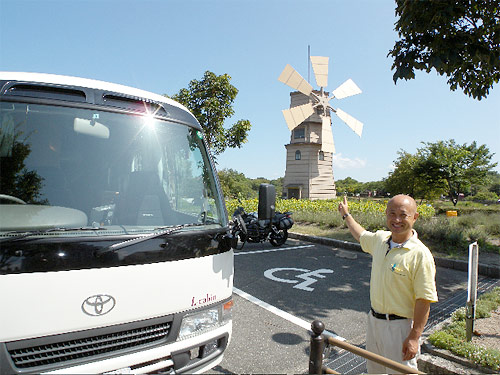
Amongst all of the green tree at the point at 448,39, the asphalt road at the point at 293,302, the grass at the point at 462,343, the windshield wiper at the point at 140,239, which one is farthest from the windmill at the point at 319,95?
the windshield wiper at the point at 140,239

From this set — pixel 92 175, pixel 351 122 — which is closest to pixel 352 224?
pixel 92 175

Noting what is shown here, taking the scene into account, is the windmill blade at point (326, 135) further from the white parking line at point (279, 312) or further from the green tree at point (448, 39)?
the white parking line at point (279, 312)

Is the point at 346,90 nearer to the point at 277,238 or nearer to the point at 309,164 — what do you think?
the point at 309,164

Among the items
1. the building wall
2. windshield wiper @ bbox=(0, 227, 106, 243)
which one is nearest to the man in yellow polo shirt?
windshield wiper @ bbox=(0, 227, 106, 243)

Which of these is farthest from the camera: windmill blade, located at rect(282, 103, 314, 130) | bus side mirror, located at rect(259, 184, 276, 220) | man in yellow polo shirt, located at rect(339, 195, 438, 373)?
windmill blade, located at rect(282, 103, 314, 130)

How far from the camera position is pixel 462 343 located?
3102 mm

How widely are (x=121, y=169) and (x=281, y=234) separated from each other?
746 cm

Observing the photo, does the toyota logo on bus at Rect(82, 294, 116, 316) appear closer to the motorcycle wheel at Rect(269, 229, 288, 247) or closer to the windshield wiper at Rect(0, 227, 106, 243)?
the windshield wiper at Rect(0, 227, 106, 243)

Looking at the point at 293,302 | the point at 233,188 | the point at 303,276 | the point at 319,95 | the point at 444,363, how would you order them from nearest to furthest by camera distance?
the point at 444,363 < the point at 293,302 < the point at 303,276 < the point at 319,95 < the point at 233,188

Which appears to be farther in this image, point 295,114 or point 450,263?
point 295,114

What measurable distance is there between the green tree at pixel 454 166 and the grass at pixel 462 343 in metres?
24.1

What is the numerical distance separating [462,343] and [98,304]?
3446 millimetres

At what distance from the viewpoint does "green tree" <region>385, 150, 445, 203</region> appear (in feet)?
85.8

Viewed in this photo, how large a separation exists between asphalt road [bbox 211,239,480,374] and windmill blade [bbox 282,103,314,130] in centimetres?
1656
